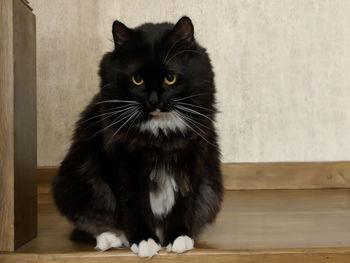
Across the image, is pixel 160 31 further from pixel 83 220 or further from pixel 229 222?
pixel 229 222

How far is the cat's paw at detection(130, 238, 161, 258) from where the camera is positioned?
1.22m

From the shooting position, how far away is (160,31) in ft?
4.28

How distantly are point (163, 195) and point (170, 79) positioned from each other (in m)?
0.36

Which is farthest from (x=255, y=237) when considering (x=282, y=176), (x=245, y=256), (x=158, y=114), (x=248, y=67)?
(x=248, y=67)

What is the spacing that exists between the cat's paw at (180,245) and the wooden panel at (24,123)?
Answer: 50 centimetres

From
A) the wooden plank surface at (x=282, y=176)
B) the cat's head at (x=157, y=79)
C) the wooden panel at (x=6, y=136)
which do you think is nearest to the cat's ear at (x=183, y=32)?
the cat's head at (x=157, y=79)

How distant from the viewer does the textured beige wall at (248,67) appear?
91.7 inches

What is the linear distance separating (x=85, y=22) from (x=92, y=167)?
1229mm

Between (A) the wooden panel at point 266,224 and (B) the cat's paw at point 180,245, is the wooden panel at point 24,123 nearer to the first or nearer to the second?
(A) the wooden panel at point 266,224

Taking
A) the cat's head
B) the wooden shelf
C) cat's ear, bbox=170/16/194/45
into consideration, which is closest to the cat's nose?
the cat's head

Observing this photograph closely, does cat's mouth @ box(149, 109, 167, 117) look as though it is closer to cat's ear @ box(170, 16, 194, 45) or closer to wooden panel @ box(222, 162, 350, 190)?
cat's ear @ box(170, 16, 194, 45)

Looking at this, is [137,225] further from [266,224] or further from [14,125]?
[266,224]

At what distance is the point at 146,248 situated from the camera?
1.22 metres

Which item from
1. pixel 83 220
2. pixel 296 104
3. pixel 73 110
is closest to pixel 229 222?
pixel 83 220
